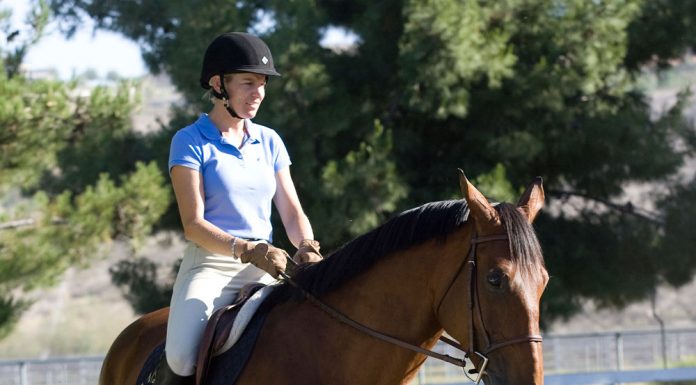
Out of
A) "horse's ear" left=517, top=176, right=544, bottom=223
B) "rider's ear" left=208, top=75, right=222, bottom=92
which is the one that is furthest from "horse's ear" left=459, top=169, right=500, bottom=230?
"rider's ear" left=208, top=75, right=222, bottom=92

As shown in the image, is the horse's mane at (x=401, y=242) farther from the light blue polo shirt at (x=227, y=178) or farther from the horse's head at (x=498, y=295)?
the light blue polo shirt at (x=227, y=178)

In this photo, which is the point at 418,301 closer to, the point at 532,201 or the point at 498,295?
the point at 498,295

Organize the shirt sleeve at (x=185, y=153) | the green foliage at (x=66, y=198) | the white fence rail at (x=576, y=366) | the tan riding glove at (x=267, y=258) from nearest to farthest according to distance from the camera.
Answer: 1. the tan riding glove at (x=267, y=258)
2. the shirt sleeve at (x=185, y=153)
3. the white fence rail at (x=576, y=366)
4. the green foliage at (x=66, y=198)

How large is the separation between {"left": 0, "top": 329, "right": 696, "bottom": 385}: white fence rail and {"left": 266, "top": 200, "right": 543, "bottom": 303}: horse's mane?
540 cm

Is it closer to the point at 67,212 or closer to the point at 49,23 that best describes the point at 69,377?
the point at 67,212


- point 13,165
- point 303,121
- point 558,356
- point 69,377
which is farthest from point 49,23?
point 558,356

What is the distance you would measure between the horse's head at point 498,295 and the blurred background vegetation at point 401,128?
31.4ft

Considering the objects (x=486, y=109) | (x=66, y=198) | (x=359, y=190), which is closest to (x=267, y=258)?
(x=359, y=190)

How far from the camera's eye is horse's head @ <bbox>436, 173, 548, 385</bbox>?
3.57 meters

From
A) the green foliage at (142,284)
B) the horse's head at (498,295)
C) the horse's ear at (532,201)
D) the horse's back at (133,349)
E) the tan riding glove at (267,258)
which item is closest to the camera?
the horse's head at (498,295)

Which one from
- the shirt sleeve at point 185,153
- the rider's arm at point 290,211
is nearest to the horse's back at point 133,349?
the rider's arm at point 290,211

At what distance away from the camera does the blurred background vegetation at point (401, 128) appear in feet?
45.1

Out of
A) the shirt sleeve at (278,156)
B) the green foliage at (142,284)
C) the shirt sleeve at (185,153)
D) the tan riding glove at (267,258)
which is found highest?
the green foliage at (142,284)

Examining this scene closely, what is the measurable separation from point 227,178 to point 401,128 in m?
11.4
